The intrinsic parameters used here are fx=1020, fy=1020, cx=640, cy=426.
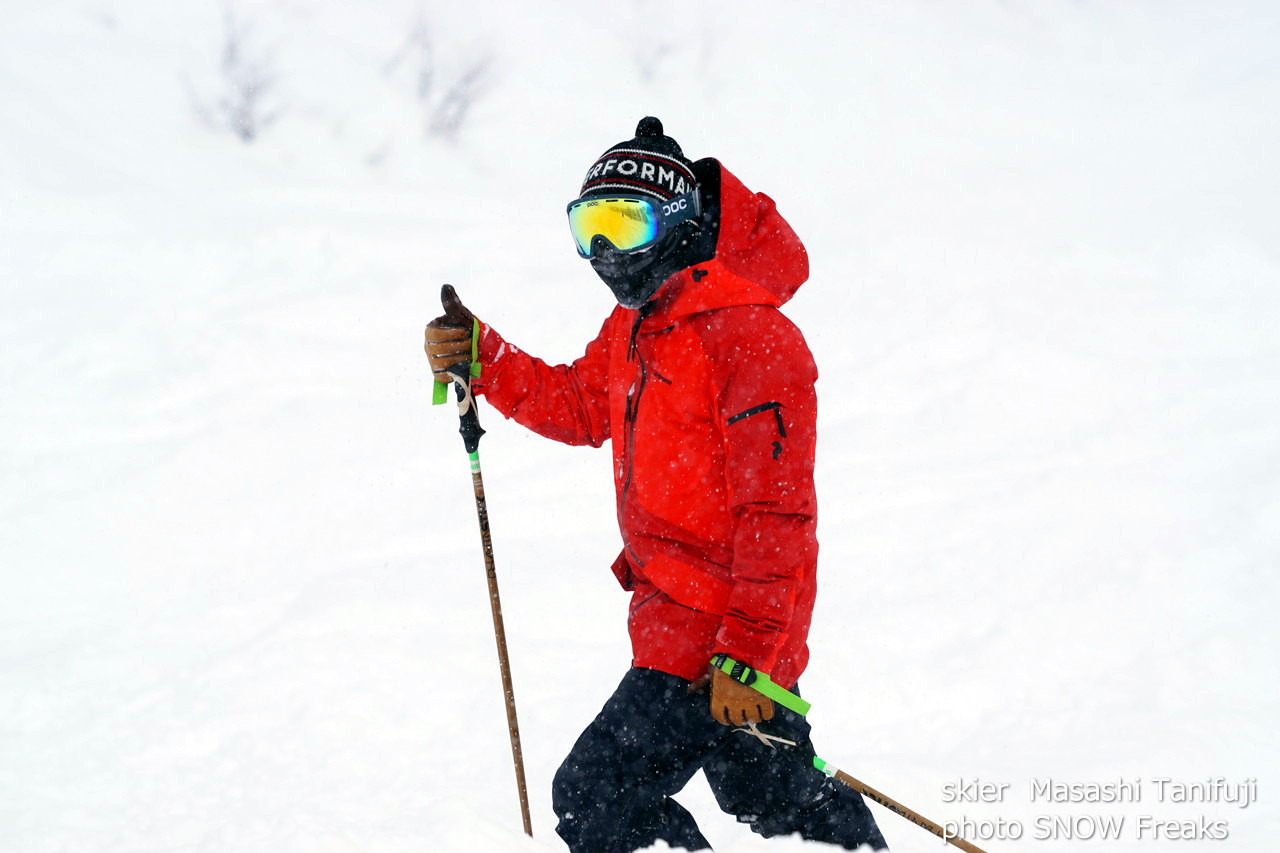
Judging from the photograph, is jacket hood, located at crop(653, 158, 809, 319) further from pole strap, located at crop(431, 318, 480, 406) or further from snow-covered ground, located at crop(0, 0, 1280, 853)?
snow-covered ground, located at crop(0, 0, 1280, 853)

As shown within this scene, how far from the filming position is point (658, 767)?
2.83 meters

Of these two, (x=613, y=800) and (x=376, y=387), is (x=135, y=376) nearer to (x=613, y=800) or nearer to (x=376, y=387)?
(x=376, y=387)

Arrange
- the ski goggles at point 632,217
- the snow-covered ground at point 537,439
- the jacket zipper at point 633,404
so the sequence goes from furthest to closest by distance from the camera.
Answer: the snow-covered ground at point 537,439
the jacket zipper at point 633,404
the ski goggles at point 632,217

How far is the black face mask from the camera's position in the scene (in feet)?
9.30

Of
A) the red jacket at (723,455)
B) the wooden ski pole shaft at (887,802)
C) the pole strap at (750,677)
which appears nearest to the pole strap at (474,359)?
the red jacket at (723,455)

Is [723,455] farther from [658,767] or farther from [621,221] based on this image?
[658,767]

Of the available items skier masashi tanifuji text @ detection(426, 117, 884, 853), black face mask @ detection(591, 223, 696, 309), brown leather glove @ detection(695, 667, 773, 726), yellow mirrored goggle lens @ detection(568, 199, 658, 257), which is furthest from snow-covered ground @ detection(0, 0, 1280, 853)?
yellow mirrored goggle lens @ detection(568, 199, 658, 257)

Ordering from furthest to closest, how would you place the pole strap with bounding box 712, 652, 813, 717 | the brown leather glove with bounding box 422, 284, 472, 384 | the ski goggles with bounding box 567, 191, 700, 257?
the brown leather glove with bounding box 422, 284, 472, 384 → the ski goggles with bounding box 567, 191, 700, 257 → the pole strap with bounding box 712, 652, 813, 717

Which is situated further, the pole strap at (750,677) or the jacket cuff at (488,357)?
the jacket cuff at (488,357)

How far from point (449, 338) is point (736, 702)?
1458mm

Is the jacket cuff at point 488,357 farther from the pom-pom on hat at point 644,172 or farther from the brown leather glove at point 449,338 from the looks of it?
the pom-pom on hat at point 644,172

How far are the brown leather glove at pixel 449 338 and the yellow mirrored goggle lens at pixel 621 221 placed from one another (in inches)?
24.3

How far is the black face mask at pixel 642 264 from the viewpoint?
2834 mm

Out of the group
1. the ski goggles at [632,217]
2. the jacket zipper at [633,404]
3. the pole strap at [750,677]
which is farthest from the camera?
the jacket zipper at [633,404]
